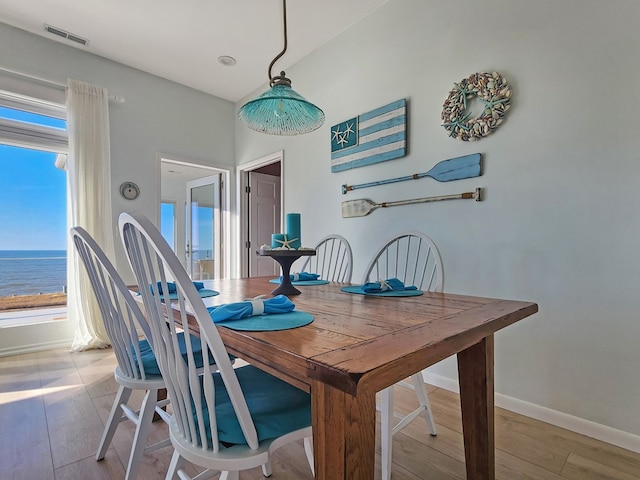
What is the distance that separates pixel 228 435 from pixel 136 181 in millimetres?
3444

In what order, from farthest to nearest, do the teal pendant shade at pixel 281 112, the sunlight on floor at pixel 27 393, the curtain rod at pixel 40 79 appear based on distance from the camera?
the curtain rod at pixel 40 79 < the sunlight on floor at pixel 27 393 < the teal pendant shade at pixel 281 112

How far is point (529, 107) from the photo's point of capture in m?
1.88

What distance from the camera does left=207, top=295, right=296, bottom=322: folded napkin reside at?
98 cm

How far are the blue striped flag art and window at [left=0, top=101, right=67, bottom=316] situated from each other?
2.69 meters

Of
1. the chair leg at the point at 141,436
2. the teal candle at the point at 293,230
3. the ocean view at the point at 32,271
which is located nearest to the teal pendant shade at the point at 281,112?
the teal candle at the point at 293,230

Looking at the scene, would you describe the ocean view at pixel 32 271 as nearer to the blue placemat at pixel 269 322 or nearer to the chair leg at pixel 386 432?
the blue placemat at pixel 269 322

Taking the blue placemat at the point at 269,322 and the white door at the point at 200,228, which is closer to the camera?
the blue placemat at the point at 269,322

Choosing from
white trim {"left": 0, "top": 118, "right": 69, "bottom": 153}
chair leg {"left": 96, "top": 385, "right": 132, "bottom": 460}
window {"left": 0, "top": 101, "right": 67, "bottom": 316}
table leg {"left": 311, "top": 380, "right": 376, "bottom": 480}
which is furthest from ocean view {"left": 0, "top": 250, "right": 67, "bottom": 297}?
table leg {"left": 311, "top": 380, "right": 376, "bottom": 480}

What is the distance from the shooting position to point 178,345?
0.84 m

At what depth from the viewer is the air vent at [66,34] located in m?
2.88

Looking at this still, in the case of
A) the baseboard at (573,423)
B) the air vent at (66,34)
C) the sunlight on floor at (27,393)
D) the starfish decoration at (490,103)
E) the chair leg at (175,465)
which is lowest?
the sunlight on floor at (27,393)

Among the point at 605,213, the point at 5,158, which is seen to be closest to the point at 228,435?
A: the point at 605,213

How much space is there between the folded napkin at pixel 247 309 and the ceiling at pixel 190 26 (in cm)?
254

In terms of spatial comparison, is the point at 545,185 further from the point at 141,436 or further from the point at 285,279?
the point at 141,436
